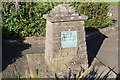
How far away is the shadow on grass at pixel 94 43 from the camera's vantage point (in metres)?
7.14

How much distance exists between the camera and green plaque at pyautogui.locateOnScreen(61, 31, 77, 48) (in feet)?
18.4

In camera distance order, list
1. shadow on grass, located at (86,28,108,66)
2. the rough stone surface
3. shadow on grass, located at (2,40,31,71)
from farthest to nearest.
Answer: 1. shadow on grass, located at (86,28,108,66)
2. shadow on grass, located at (2,40,31,71)
3. the rough stone surface

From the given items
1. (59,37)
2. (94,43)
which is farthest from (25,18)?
(59,37)

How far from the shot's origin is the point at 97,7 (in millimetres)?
8898

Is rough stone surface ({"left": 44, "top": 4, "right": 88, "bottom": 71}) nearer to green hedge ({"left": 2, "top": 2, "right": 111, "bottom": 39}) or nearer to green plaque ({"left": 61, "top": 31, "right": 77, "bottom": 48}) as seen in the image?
green plaque ({"left": 61, "top": 31, "right": 77, "bottom": 48})

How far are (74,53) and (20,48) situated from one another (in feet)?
7.44

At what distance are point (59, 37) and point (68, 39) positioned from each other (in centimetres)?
20

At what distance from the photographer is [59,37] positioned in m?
5.59

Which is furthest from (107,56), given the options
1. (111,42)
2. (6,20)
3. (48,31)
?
(6,20)

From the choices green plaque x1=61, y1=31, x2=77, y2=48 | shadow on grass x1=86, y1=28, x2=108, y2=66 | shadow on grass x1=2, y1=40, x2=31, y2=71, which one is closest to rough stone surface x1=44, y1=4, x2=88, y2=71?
green plaque x1=61, y1=31, x2=77, y2=48

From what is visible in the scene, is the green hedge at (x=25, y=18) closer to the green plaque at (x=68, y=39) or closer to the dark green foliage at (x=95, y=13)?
the dark green foliage at (x=95, y=13)

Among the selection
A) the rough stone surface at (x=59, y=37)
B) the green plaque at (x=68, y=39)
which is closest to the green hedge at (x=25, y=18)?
the rough stone surface at (x=59, y=37)

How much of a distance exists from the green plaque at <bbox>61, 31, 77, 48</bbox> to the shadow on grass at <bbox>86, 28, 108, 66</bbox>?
936mm

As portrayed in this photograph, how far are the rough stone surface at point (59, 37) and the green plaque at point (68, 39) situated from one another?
0.21ft
